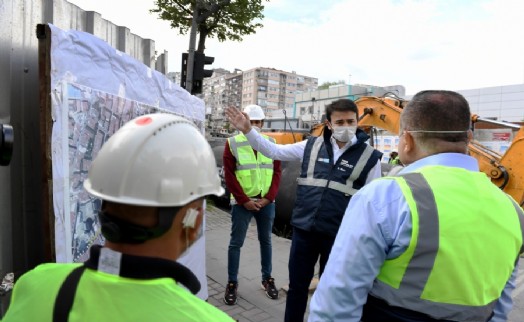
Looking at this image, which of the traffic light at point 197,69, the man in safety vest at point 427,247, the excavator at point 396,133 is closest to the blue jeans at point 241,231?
the man in safety vest at point 427,247

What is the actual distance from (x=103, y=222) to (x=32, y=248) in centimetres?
191

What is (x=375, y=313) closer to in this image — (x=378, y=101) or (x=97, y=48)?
(x=97, y=48)

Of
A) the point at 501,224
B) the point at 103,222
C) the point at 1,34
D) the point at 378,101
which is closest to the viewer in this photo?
the point at 103,222

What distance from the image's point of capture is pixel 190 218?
1047 millimetres

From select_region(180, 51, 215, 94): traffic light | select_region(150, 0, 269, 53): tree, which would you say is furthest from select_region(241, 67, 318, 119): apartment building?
select_region(180, 51, 215, 94): traffic light

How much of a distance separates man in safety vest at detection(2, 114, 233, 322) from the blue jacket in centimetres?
213

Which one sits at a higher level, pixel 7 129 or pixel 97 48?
pixel 97 48

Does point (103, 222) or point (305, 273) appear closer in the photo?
point (103, 222)

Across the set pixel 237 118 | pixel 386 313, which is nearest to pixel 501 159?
pixel 237 118

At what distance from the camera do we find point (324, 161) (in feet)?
10.7

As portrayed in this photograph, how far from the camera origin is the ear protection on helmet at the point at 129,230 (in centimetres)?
94

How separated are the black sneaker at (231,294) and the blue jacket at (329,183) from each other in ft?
4.47

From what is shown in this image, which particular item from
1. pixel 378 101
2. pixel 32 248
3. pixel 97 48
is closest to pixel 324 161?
pixel 97 48

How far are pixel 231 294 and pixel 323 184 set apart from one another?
1.81 metres
